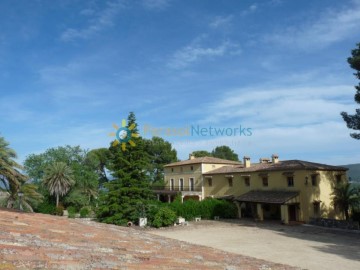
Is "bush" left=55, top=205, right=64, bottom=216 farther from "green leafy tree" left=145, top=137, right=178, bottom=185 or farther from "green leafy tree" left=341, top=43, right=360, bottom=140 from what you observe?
"green leafy tree" left=341, top=43, right=360, bottom=140

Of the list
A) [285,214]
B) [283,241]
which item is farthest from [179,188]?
[283,241]

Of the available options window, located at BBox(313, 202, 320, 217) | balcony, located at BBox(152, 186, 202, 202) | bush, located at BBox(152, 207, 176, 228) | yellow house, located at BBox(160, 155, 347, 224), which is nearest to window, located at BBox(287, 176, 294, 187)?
yellow house, located at BBox(160, 155, 347, 224)

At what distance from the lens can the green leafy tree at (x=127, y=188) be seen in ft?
103

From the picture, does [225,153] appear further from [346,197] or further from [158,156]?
[346,197]

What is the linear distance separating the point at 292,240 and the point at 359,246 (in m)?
4.13

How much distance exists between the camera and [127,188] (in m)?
32.0

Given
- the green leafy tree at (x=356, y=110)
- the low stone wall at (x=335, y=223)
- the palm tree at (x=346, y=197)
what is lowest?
the low stone wall at (x=335, y=223)

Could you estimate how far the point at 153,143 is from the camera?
71250mm

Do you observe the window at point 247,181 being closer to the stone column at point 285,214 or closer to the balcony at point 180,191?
the stone column at point 285,214

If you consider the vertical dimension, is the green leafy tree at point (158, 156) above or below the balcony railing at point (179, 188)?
above

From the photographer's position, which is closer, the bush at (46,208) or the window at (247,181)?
the window at (247,181)

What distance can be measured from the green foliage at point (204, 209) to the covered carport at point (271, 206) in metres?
1.40

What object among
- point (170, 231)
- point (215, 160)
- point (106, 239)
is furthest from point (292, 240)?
point (215, 160)

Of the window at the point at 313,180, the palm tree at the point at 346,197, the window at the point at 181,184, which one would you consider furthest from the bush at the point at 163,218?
the window at the point at 181,184
